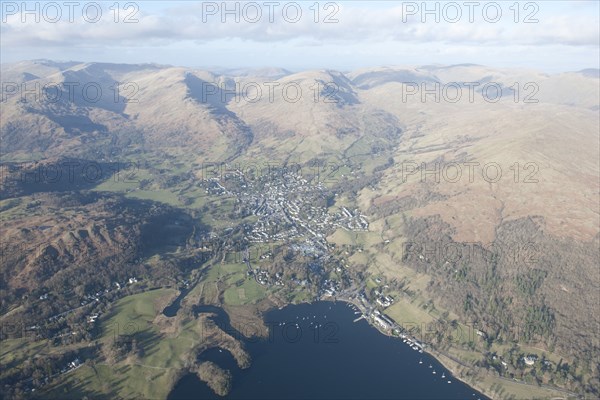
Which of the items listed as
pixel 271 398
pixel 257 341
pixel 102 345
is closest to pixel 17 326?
pixel 102 345

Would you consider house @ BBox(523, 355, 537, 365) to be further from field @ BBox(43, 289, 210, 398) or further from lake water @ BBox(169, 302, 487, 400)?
field @ BBox(43, 289, 210, 398)

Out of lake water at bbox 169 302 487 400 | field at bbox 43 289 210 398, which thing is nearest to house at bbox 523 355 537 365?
lake water at bbox 169 302 487 400

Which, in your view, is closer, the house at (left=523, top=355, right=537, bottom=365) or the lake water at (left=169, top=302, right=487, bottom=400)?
the lake water at (left=169, top=302, right=487, bottom=400)

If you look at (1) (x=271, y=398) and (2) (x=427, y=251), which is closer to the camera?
(1) (x=271, y=398)

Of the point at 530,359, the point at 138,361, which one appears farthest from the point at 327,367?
the point at 530,359

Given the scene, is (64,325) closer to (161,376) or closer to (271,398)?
(161,376)

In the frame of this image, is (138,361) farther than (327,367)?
No

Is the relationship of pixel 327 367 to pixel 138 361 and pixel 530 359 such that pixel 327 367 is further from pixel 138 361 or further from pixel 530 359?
pixel 530 359

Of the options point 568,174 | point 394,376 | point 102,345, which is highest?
point 568,174

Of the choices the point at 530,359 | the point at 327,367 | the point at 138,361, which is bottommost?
the point at 327,367
